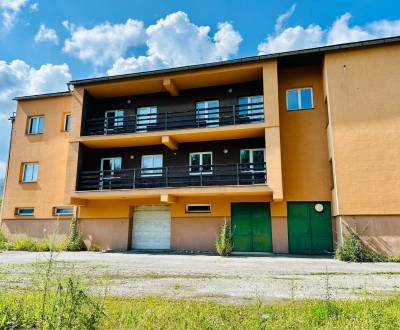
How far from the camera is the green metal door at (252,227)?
1636 cm

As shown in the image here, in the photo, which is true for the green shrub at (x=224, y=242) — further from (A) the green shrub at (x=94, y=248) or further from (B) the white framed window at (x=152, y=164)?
(A) the green shrub at (x=94, y=248)

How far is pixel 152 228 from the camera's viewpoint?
18.3 meters

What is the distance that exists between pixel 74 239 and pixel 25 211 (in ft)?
16.0

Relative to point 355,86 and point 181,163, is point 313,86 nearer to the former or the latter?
point 355,86

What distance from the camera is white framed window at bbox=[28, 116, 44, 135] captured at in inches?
831

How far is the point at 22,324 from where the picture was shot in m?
4.18

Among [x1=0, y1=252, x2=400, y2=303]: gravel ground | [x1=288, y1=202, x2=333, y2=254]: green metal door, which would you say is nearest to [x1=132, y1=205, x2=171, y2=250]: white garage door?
[x1=0, y1=252, x2=400, y2=303]: gravel ground

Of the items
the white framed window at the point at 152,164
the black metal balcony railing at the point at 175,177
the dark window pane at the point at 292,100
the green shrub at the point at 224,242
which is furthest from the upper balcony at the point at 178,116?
the green shrub at the point at 224,242

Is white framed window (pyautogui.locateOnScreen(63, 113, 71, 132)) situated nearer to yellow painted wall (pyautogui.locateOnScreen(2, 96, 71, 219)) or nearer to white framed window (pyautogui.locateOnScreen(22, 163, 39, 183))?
yellow painted wall (pyautogui.locateOnScreen(2, 96, 71, 219))

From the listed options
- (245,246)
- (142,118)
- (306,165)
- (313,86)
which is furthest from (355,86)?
(142,118)

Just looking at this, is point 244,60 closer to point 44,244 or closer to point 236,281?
point 236,281

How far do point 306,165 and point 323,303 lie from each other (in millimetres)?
11908

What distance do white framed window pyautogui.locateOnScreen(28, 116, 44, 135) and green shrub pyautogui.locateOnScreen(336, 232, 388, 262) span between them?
791 inches

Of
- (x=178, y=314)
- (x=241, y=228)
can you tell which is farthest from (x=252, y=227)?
(x=178, y=314)
